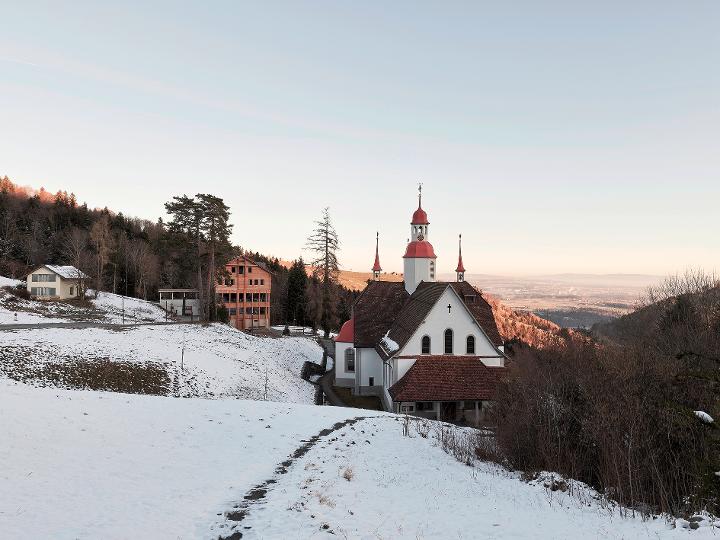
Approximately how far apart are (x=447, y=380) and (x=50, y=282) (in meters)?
53.6

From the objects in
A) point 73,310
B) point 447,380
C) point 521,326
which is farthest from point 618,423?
point 521,326

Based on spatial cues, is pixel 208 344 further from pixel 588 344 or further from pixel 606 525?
pixel 606 525

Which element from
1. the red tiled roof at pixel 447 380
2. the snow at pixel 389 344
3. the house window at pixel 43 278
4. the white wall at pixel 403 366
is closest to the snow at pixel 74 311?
the house window at pixel 43 278

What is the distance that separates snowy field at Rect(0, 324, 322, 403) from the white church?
239 inches

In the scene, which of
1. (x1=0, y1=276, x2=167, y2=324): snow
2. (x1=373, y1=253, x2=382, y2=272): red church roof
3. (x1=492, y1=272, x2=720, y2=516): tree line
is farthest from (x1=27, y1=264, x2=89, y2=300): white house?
A: (x1=492, y1=272, x2=720, y2=516): tree line

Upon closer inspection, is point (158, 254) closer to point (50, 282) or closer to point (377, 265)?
point (50, 282)

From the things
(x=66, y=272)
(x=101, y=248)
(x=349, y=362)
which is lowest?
(x=349, y=362)

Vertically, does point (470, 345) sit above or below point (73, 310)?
below

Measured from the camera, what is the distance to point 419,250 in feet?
135

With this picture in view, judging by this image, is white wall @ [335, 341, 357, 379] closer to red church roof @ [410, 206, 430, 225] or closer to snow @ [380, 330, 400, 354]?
snow @ [380, 330, 400, 354]

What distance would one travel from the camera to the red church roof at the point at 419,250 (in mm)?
40922

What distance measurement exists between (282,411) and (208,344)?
20838 mm

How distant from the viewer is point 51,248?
85562 millimetres

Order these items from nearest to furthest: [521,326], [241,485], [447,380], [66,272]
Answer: [241,485] → [447,380] → [66,272] → [521,326]
